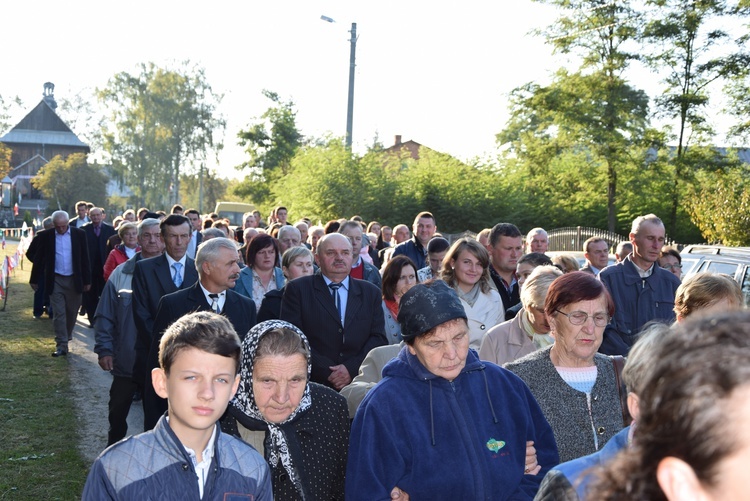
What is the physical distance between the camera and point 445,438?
3637 millimetres

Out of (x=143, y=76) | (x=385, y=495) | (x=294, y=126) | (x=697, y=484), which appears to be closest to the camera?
(x=697, y=484)

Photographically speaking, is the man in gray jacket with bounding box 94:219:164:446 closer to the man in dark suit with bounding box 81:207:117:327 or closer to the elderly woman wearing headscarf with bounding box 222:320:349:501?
the elderly woman wearing headscarf with bounding box 222:320:349:501

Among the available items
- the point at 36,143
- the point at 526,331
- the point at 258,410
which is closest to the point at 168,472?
the point at 258,410

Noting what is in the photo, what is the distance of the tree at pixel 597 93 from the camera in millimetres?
29531

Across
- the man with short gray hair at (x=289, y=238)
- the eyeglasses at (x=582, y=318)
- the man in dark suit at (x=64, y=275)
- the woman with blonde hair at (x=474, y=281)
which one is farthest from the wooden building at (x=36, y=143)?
the eyeglasses at (x=582, y=318)

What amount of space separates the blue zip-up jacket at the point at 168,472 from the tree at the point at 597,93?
91.6 feet

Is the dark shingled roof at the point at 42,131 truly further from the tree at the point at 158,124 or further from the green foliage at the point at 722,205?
the green foliage at the point at 722,205

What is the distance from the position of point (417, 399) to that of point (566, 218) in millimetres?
31519

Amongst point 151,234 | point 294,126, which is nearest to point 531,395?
point 151,234

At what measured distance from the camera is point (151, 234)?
30.1ft

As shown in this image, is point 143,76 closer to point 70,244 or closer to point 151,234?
point 70,244

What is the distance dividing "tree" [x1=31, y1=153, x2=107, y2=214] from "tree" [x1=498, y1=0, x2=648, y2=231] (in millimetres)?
46920

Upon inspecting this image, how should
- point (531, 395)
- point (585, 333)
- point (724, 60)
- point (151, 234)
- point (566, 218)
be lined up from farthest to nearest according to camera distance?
point (566, 218) → point (724, 60) → point (151, 234) → point (585, 333) → point (531, 395)

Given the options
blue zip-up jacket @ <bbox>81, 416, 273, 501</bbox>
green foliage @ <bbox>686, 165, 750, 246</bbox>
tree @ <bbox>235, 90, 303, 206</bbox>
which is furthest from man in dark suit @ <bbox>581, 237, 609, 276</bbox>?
tree @ <bbox>235, 90, 303, 206</bbox>
